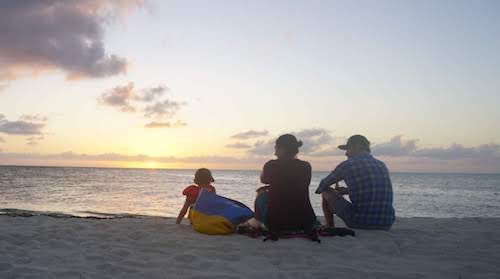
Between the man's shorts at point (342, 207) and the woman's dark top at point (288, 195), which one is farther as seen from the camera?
the man's shorts at point (342, 207)

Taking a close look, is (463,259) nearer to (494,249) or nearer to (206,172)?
(494,249)

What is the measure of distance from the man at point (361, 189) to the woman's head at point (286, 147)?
3.16 feet

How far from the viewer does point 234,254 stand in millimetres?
4883

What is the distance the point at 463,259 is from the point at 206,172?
4.31m

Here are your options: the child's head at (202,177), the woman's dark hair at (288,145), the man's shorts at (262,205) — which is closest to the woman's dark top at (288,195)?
the woman's dark hair at (288,145)

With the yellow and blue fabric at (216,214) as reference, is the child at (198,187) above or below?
above

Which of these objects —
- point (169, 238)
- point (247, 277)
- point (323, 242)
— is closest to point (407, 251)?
point (323, 242)

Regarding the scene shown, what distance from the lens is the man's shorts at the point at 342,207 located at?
21.1 feet

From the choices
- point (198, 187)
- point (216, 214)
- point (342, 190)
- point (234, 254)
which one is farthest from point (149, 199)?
point (234, 254)

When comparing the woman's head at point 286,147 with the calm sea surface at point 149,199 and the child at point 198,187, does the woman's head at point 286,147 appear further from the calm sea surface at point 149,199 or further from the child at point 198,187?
the calm sea surface at point 149,199

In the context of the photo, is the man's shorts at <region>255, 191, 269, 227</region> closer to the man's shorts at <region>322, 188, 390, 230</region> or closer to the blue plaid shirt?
the blue plaid shirt

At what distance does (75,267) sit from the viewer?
430 cm

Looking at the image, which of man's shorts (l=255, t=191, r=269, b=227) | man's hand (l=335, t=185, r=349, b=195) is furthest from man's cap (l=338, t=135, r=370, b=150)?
man's shorts (l=255, t=191, r=269, b=227)

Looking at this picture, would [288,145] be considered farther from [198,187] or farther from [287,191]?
[198,187]
